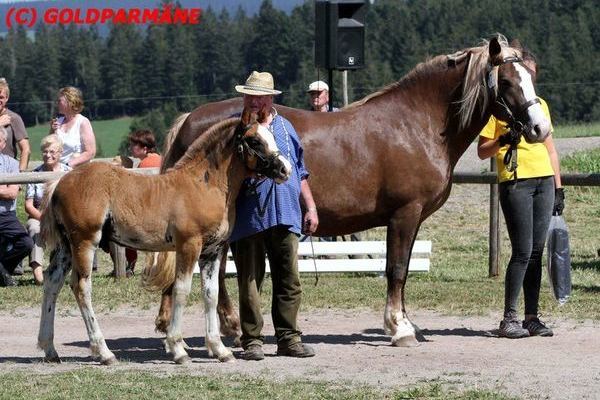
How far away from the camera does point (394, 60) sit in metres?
69.4

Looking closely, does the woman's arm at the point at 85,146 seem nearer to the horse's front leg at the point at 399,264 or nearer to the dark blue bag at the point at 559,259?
the horse's front leg at the point at 399,264

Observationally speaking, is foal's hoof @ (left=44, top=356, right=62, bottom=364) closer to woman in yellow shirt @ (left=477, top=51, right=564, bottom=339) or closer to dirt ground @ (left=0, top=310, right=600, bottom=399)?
dirt ground @ (left=0, top=310, right=600, bottom=399)

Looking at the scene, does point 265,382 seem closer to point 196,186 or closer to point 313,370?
point 313,370

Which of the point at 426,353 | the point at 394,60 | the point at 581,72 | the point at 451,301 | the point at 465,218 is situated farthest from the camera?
the point at 394,60

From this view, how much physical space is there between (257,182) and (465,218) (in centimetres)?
1200

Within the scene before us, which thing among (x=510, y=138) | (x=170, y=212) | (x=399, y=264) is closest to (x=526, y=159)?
(x=510, y=138)

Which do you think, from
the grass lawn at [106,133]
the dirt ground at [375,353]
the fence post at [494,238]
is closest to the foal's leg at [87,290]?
the dirt ground at [375,353]

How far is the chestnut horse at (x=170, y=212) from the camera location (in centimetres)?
865

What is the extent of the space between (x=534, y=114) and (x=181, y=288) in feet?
9.64

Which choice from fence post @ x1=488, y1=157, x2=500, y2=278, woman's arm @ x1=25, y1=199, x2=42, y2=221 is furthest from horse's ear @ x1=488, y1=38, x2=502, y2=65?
woman's arm @ x1=25, y1=199, x2=42, y2=221

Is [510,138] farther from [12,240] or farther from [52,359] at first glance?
[12,240]

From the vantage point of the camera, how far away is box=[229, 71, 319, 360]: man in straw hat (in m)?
8.85

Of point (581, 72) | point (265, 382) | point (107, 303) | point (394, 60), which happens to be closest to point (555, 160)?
point (265, 382)

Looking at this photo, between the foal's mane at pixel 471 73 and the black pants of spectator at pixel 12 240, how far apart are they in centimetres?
555
